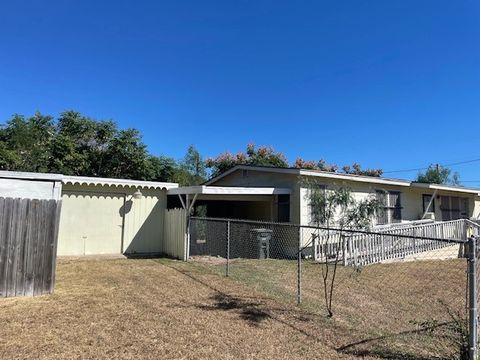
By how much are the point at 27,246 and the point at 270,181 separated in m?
9.04

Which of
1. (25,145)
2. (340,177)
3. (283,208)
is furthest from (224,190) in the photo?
(25,145)

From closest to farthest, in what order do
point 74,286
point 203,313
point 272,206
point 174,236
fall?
point 203,313, point 74,286, point 174,236, point 272,206

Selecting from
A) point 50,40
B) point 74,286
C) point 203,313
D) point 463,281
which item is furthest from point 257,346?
point 50,40

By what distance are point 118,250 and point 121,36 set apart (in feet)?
26.3

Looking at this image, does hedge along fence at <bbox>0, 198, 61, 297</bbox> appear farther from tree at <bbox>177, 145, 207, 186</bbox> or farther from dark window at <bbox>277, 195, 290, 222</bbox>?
tree at <bbox>177, 145, 207, 186</bbox>

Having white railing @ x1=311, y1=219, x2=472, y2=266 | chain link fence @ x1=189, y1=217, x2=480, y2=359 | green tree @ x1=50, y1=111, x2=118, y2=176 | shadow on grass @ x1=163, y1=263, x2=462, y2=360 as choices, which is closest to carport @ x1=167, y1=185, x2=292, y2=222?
chain link fence @ x1=189, y1=217, x2=480, y2=359

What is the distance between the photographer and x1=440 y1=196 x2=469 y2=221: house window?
19.5 metres

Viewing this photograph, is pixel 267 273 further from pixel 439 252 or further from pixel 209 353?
pixel 439 252

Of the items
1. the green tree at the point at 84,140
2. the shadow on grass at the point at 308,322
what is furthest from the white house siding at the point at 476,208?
the green tree at the point at 84,140

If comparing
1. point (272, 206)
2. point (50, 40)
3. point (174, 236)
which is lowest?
point (174, 236)

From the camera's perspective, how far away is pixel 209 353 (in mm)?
4379

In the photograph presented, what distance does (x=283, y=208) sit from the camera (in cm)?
1380

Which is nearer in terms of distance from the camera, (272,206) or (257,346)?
(257,346)

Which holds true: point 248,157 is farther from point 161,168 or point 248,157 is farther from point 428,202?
point 428,202
